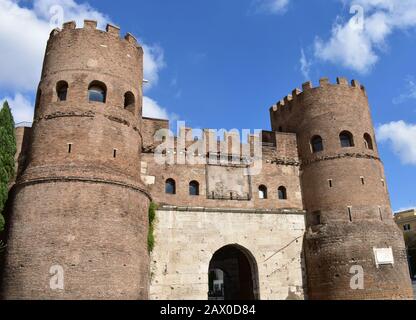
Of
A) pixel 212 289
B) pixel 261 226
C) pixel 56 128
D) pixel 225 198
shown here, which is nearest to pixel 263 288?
pixel 261 226

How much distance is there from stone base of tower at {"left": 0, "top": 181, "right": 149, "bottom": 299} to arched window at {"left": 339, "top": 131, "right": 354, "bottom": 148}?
11324 mm

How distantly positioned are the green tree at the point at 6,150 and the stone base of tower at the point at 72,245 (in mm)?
447

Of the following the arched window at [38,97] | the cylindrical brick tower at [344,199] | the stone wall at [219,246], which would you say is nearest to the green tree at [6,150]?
the arched window at [38,97]

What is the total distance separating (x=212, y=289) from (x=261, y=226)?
28960mm

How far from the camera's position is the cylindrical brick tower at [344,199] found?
60.1 ft

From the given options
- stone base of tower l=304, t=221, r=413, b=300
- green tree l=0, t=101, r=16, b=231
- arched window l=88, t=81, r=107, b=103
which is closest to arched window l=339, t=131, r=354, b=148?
stone base of tower l=304, t=221, r=413, b=300

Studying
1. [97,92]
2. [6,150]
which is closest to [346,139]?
[97,92]

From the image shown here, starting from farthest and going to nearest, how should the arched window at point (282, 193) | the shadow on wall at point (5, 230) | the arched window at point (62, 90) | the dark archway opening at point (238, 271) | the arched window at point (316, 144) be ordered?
1. the arched window at point (316, 144)
2. the arched window at point (282, 193)
3. the dark archway opening at point (238, 271)
4. the arched window at point (62, 90)
5. the shadow on wall at point (5, 230)

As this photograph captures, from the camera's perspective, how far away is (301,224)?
20359mm

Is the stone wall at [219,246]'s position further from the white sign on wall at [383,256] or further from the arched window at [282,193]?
the white sign on wall at [383,256]

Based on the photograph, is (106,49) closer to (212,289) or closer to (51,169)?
(51,169)

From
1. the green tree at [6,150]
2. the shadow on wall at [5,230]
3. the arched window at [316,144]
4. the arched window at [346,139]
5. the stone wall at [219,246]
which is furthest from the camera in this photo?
the arched window at [316,144]

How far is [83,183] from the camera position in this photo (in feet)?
49.7

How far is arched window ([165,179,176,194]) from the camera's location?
19009 mm
